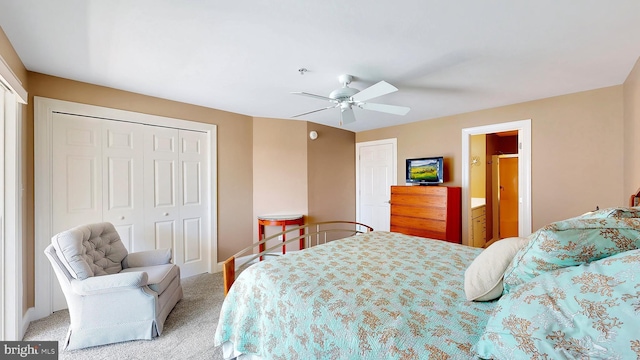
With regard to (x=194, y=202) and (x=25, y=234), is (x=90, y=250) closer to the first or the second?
(x=25, y=234)

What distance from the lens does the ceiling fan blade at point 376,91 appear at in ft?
6.35

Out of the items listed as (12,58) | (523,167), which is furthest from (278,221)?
(523,167)

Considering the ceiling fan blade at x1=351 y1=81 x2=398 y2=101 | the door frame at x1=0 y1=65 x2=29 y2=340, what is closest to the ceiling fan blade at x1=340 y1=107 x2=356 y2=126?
the ceiling fan blade at x1=351 y1=81 x2=398 y2=101

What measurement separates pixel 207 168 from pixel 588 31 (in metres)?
3.93

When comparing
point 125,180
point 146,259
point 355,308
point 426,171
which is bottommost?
point 146,259

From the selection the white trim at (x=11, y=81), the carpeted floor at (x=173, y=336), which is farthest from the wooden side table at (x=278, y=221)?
the white trim at (x=11, y=81)

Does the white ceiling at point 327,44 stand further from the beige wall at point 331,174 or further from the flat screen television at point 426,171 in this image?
the beige wall at point 331,174

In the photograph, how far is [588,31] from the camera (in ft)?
5.41

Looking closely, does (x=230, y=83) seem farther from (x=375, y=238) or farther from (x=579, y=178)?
(x=579, y=178)

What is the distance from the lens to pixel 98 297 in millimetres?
1916

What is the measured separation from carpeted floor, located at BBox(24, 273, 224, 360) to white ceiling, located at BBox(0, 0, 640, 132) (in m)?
2.28

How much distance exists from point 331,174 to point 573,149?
3.22 meters

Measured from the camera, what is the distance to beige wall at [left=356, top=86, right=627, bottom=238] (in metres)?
2.66

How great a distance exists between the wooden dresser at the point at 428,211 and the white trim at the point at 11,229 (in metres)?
4.10
